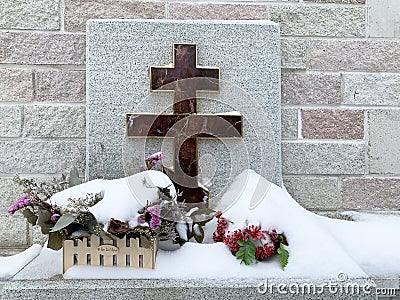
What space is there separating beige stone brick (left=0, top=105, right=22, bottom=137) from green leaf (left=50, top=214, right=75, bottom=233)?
2.14 feet

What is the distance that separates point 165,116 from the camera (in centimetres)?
168

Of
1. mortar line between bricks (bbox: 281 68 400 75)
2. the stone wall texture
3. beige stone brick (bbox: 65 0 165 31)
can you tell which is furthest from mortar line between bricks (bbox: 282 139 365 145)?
beige stone brick (bbox: 65 0 165 31)

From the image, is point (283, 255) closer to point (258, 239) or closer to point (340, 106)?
point (258, 239)

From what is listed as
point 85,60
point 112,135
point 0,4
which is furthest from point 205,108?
point 0,4

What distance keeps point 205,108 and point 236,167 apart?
0.22 m

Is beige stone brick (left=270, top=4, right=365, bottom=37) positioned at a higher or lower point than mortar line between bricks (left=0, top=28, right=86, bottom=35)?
higher

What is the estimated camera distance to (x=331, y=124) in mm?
1838

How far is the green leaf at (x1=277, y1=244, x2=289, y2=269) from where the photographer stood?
4.18 feet

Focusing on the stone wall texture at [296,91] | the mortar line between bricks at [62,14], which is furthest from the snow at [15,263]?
the mortar line between bricks at [62,14]

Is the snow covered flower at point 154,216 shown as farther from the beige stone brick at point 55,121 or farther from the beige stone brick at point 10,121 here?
the beige stone brick at point 10,121

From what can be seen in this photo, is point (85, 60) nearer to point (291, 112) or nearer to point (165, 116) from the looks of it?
point (165, 116)

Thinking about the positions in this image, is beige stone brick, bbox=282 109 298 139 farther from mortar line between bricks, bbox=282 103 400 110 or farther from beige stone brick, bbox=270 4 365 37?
beige stone brick, bbox=270 4 365 37

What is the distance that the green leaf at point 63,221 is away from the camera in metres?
1.20

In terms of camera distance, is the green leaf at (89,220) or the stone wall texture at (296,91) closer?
the green leaf at (89,220)
